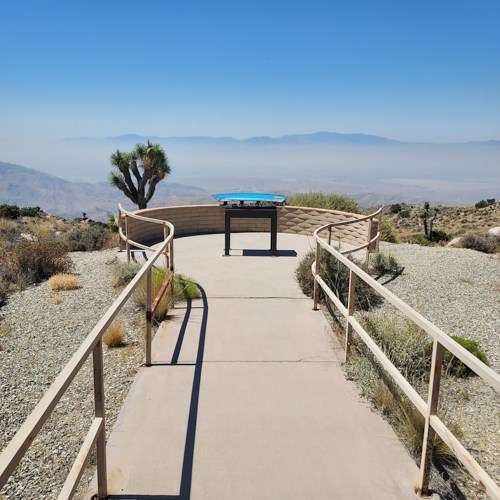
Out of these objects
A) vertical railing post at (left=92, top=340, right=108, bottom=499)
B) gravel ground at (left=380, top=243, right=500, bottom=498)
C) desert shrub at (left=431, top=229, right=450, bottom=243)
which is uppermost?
vertical railing post at (left=92, top=340, right=108, bottom=499)

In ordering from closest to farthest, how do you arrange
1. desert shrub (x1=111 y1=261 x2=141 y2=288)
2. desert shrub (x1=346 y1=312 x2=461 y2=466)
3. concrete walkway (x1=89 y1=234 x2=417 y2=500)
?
1. concrete walkway (x1=89 y1=234 x2=417 y2=500)
2. desert shrub (x1=346 y1=312 x2=461 y2=466)
3. desert shrub (x1=111 y1=261 x2=141 y2=288)

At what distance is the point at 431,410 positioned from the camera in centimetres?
343

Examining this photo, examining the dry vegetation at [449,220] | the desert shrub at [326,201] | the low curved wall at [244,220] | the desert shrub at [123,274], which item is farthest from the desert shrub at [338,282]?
the dry vegetation at [449,220]

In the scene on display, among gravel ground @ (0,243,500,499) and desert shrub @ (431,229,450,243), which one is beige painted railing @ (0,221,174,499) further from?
desert shrub @ (431,229,450,243)

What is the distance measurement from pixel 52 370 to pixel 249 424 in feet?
10.4

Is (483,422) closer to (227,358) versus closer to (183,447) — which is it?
(227,358)

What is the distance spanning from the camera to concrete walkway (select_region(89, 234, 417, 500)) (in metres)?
3.66

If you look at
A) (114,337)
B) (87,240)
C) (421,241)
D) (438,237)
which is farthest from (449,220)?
(114,337)

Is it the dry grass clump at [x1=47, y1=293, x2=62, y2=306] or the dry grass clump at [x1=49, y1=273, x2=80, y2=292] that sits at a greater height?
the dry grass clump at [x1=49, y1=273, x2=80, y2=292]

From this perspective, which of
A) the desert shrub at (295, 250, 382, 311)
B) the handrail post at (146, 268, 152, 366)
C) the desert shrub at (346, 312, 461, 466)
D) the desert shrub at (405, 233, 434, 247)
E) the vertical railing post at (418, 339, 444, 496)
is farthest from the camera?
the desert shrub at (405, 233, 434, 247)

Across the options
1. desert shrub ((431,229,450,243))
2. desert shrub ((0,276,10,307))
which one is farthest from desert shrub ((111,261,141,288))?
desert shrub ((431,229,450,243))

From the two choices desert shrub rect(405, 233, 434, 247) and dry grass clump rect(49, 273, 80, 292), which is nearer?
dry grass clump rect(49, 273, 80, 292)

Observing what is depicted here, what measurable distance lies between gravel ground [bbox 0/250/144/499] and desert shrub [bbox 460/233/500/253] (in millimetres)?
12667

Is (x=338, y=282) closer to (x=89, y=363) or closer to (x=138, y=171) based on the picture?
(x=89, y=363)
